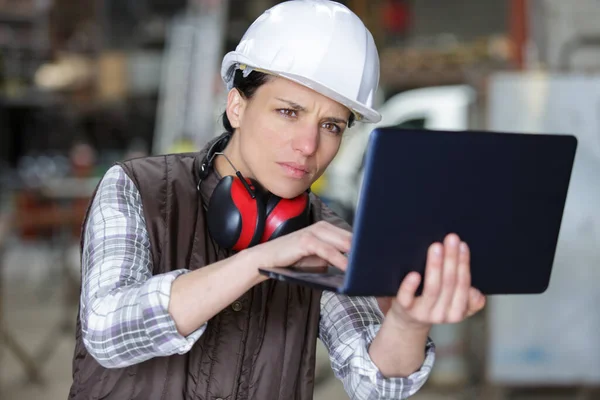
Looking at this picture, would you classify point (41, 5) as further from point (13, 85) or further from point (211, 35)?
point (211, 35)

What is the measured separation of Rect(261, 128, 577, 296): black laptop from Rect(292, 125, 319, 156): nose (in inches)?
11.3

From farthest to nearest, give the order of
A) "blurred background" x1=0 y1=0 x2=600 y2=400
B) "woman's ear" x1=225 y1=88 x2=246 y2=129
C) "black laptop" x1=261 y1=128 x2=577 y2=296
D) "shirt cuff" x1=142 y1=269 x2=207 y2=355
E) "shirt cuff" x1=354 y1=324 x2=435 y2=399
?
"blurred background" x1=0 y1=0 x2=600 y2=400 → "woman's ear" x1=225 y1=88 x2=246 y2=129 → "shirt cuff" x1=354 y1=324 x2=435 y2=399 → "shirt cuff" x1=142 y1=269 x2=207 y2=355 → "black laptop" x1=261 y1=128 x2=577 y2=296

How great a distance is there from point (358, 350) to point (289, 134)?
39 cm

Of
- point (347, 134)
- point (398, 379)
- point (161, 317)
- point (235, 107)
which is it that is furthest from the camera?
point (347, 134)

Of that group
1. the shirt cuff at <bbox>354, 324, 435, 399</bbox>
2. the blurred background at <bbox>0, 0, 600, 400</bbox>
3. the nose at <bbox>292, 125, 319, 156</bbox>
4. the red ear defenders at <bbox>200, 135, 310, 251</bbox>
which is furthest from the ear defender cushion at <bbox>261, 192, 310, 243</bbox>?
the blurred background at <bbox>0, 0, 600, 400</bbox>

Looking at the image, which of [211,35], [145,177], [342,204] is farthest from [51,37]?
[145,177]

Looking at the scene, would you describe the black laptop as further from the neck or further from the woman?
A: the neck

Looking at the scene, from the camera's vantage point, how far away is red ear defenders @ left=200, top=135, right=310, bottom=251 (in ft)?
4.71

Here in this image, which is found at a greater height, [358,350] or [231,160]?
[231,160]

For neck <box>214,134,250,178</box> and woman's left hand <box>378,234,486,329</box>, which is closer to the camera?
woman's left hand <box>378,234,486,329</box>

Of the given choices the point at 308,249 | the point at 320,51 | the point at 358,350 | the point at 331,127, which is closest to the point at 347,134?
the point at 331,127

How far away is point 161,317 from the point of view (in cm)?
122

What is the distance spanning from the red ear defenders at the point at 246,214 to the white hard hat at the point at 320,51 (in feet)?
0.67

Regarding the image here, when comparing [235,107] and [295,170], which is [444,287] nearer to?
[295,170]
